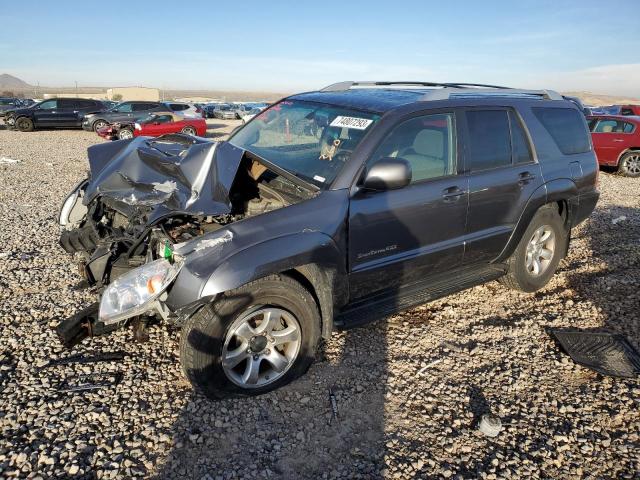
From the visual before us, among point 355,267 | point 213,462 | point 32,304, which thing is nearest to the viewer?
point 213,462

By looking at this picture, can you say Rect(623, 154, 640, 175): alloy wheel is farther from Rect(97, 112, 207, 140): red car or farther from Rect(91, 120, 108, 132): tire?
Rect(91, 120, 108, 132): tire

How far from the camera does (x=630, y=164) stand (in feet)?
39.8

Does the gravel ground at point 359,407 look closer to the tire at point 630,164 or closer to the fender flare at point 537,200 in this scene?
the fender flare at point 537,200

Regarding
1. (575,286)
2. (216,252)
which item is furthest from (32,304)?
(575,286)

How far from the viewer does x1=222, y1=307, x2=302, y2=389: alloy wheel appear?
112 inches

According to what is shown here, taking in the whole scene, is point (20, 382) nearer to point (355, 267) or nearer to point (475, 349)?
point (355, 267)

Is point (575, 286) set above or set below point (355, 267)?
below

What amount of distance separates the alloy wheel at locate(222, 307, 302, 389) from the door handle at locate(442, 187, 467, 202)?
1.54m

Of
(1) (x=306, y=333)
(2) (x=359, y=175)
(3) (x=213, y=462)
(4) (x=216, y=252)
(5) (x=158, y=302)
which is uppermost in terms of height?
(2) (x=359, y=175)

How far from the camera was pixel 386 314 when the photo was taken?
133 inches

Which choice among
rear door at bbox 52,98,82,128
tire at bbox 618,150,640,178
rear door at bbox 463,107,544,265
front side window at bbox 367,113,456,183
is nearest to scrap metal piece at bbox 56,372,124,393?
front side window at bbox 367,113,456,183

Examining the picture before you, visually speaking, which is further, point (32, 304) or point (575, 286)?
point (575, 286)

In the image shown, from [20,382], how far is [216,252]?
1.72 metres

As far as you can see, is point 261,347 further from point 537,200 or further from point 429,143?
point 537,200
